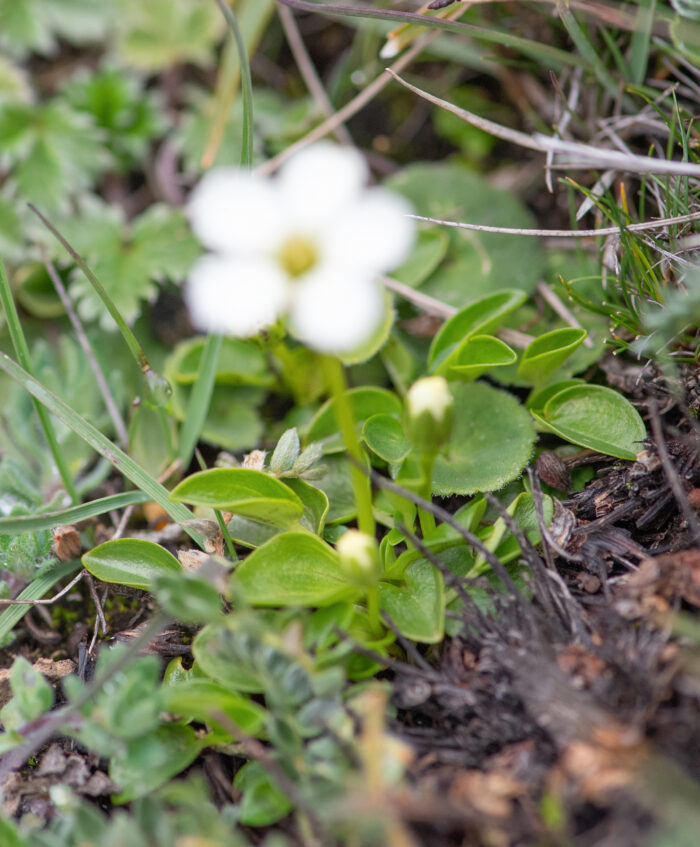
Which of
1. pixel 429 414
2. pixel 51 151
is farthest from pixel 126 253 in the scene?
pixel 429 414

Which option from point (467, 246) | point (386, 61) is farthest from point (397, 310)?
point (386, 61)

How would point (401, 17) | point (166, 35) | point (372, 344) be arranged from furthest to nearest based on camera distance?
point (166, 35) → point (372, 344) → point (401, 17)

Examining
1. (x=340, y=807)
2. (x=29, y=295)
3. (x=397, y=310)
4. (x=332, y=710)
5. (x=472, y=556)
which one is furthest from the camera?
(x=29, y=295)

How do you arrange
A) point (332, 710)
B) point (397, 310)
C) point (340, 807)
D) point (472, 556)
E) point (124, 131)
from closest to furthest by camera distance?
point (340, 807)
point (332, 710)
point (472, 556)
point (397, 310)
point (124, 131)

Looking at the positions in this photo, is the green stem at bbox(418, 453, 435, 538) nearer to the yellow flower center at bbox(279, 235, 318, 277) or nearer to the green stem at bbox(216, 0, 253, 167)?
the yellow flower center at bbox(279, 235, 318, 277)

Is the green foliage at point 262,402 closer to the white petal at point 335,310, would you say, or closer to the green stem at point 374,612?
the green stem at point 374,612

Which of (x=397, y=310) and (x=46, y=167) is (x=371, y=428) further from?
(x=46, y=167)

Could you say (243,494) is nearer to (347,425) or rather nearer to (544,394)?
(347,425)

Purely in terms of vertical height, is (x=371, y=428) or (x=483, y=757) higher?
(x=371, y=428)

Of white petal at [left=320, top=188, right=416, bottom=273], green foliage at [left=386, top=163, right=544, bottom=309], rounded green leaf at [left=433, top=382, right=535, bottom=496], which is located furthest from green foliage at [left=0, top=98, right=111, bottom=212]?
white petal at [left=320, top=188, right=416, bottom=273]
